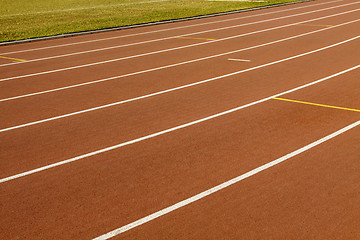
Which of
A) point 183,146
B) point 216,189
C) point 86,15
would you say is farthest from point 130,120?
point 86,15

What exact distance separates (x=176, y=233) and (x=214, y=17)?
21580 millimetres

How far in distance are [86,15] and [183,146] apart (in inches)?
784

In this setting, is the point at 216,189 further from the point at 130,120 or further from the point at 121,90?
the point at 121,90

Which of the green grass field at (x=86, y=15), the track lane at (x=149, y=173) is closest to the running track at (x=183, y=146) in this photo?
the track lane at (x=149, y=173)

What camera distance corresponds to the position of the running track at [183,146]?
17.4ft

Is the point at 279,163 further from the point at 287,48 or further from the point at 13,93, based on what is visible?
the point at 287,48

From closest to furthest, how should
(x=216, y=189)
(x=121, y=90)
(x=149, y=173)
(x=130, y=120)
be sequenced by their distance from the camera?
(x=216, y=189), (x=149, y=173), (x=130, y=120), (x=121, y=90)

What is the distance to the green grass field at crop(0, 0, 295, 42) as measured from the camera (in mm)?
21281

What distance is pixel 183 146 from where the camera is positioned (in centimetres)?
741

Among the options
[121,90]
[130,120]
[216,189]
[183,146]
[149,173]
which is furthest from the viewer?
[121,90]

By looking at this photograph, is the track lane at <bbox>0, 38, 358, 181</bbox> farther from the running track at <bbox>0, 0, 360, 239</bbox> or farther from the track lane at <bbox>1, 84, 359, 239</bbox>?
the track lane at <bbox>1, 84, 359, 239</bbox>

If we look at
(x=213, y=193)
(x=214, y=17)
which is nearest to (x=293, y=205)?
(x=213, y=193)

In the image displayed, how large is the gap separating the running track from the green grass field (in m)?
6.50

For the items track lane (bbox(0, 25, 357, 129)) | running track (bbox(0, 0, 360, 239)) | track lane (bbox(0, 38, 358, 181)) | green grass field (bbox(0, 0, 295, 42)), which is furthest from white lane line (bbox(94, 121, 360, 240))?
green grass field (bbox(0, 0, 295, 42))
